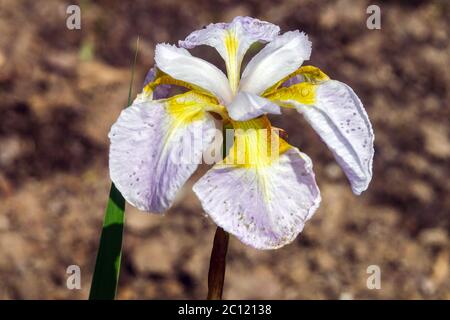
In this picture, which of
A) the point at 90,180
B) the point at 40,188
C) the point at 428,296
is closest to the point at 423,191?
the point at 428,296

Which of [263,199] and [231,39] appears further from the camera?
[231,39]

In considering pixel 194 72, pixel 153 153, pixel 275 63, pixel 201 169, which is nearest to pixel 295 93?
pixel 275 63

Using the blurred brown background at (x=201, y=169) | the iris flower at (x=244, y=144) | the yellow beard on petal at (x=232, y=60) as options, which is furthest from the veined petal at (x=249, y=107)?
the blurred brown background at (x=201, y=169)

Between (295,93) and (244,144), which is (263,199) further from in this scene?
(295,93)

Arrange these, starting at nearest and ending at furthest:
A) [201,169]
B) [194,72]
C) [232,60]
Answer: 1. [194,72]
2. [232,60]
3. [201,169]

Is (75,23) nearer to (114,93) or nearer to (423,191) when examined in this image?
(114,93)

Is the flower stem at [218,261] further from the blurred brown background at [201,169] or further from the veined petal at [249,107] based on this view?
the blurred brown background at [201,169]

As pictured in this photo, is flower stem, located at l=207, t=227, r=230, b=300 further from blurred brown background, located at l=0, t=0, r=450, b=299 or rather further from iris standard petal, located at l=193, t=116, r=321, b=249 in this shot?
blurred brown background, located at l=0, t=0, r=450, b=299
